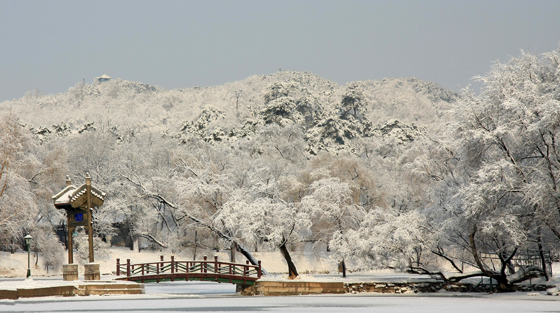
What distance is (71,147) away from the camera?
57938 mm

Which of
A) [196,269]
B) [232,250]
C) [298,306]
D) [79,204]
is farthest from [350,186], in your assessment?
[298,306]

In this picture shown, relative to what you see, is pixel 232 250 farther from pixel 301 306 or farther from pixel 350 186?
pixel 301 306

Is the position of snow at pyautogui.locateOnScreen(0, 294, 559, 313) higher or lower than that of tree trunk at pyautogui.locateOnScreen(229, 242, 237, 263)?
lower

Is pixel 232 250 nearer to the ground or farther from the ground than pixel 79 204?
nearer to the ground

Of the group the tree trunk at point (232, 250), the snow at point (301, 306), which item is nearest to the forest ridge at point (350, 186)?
the tree trunk at point (232, 250)

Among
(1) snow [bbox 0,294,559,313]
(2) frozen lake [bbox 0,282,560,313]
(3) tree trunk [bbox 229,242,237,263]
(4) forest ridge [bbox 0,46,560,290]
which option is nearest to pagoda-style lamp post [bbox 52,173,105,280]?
(2) frozen lake [bbox 0,282,560,313]

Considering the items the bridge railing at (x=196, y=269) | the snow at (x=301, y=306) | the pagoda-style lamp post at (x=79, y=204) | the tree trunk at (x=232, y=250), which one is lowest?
the snow at (x=301, y=306)

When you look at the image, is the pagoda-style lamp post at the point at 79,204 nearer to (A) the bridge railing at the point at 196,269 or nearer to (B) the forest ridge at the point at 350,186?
(A) the bridge railing at the point at 196,269

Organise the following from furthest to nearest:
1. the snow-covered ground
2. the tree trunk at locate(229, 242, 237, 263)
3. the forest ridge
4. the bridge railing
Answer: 1. the tree trunk at locate(229, 242, 237, 263)
2. the bridge railing
3. the forest ridge
4. the snow-covered ground

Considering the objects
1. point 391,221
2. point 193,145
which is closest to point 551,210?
point 391,221

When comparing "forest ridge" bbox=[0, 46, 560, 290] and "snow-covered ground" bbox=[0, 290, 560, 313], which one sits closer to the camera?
"snow-covered ground" bbox=[0, 290, 560, 313]

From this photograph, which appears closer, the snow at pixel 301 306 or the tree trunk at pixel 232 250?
the snow at pixel 301 306

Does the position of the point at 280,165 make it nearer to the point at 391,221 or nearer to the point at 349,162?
the point at 349,162

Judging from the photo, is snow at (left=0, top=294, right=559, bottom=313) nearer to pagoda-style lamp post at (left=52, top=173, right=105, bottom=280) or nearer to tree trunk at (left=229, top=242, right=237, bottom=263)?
pagoda-style lamp post at (left=52, top=173, right=105, bottom=280)
